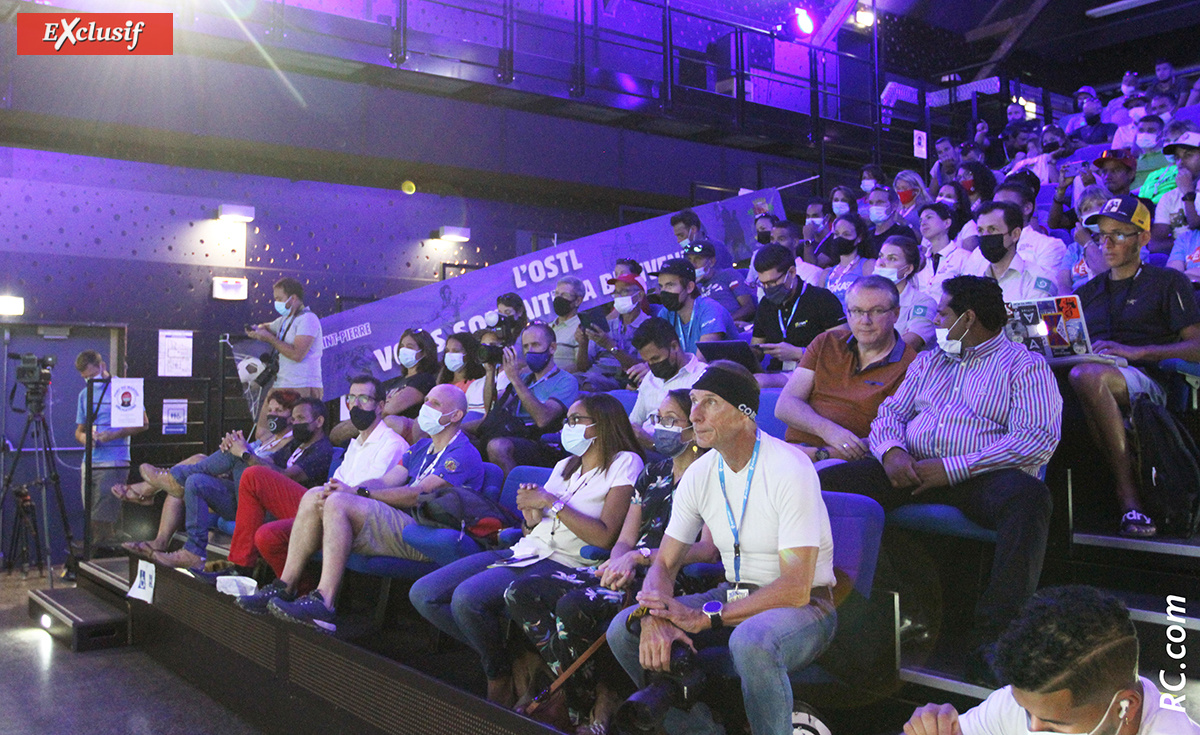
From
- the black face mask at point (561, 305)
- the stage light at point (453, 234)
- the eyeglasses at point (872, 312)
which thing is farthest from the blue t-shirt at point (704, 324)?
the stage light at point (453, 234)

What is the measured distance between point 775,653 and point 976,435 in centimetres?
118

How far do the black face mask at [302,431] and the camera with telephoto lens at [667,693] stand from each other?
3113 millimetres

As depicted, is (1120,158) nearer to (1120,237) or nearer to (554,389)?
(1120,237)

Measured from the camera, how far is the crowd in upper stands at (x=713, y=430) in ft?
8.42

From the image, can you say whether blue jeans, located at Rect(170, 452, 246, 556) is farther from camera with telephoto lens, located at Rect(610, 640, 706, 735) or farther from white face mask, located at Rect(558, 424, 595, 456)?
camera with telephoto lens, located at Rect(610, 640, 706, 735)

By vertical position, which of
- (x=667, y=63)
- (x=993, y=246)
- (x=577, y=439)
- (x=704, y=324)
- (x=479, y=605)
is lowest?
(x=479, y=605)

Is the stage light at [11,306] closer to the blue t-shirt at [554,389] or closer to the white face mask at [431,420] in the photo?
the blue t-shirt at [554,389]

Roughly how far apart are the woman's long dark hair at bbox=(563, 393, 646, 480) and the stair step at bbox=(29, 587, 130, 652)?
330 centimetres

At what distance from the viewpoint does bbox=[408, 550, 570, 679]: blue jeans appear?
3076 millimetres

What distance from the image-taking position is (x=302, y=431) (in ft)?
16.4

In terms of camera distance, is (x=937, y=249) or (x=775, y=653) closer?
(x=775, y=653)

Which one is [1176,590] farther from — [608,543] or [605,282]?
[605,282]

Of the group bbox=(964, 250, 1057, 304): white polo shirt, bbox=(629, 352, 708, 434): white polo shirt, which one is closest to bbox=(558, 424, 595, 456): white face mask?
bbox=(629, 352, 708, 434): white polo shirt

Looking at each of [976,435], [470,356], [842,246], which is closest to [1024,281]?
[976,435]
